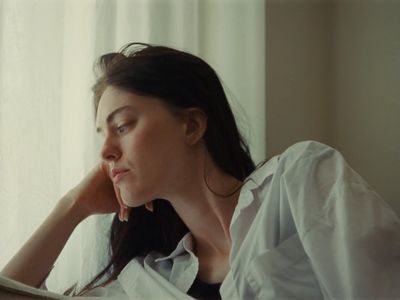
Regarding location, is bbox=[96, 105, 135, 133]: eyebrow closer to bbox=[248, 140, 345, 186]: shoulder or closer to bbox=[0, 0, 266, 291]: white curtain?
bbox=[0, 0, 266, 291]: white curtain

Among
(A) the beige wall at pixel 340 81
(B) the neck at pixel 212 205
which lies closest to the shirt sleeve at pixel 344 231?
(B) the neck at pixel 212 205

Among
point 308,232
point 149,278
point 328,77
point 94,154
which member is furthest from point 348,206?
point 328,77

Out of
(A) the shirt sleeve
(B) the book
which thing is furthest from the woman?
(B) the book

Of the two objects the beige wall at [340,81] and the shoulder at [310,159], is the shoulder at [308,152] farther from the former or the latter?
the beige wall at [340,81]

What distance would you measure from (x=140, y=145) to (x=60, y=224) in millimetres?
257

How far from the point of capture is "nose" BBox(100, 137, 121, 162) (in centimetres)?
83

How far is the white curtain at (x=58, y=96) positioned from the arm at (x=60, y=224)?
0.03 meters

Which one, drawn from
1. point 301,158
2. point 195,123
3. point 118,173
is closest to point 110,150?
point 118,173

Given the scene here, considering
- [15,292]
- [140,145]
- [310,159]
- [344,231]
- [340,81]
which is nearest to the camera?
[15,292]

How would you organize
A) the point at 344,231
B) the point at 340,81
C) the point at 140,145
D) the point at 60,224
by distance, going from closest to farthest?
the point at 344,231
the point at 140,145
the point at 60,224
the point at 340,81

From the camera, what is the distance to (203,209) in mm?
890

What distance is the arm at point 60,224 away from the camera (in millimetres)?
857

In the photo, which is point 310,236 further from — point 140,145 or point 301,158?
point 140,145

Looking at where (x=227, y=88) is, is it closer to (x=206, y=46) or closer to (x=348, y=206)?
(x=206, y=46)
